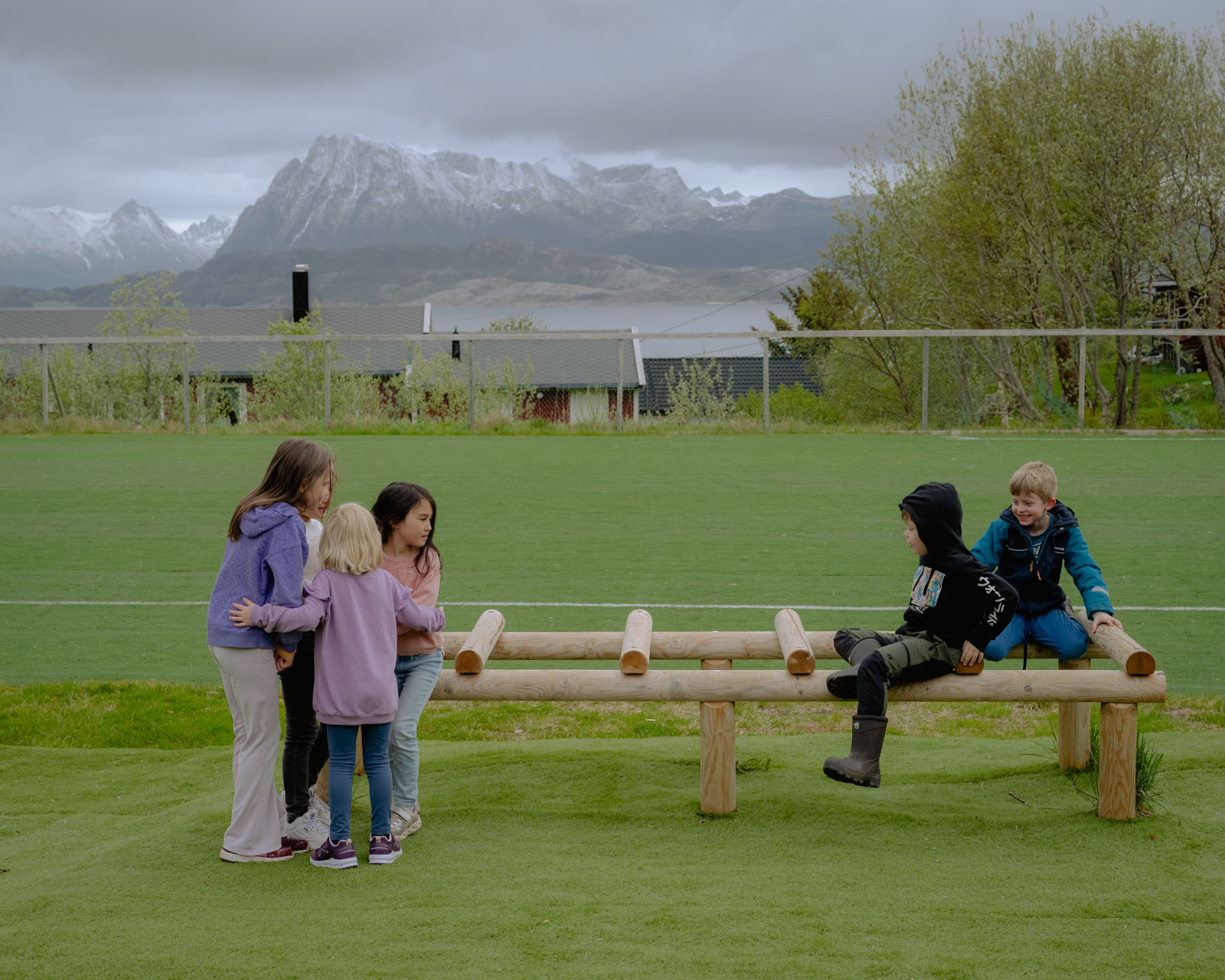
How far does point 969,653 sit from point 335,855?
2.40 meters

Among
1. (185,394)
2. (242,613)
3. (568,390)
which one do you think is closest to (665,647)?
(242,613)

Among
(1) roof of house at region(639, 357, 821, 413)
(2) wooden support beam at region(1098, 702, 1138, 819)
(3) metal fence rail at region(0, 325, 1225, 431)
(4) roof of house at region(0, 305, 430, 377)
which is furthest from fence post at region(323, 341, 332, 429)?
(4) roof of house at region(0, 305, 430, 377)

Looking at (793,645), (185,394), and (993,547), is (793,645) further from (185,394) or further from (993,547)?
(185,394)

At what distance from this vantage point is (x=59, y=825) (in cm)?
450

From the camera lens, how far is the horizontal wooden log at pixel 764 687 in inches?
168

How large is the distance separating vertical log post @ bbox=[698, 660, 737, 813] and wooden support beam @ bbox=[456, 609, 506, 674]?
0.88 meters

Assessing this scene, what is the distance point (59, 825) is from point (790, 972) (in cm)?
299

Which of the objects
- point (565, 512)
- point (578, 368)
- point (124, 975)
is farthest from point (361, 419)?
point (578, 368)

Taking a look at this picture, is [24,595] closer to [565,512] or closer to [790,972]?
[565,512]

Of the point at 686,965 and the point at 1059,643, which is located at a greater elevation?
the point at 1059,643

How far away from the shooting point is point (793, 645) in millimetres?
4547

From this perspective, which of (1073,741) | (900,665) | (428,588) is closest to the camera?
(900,665)

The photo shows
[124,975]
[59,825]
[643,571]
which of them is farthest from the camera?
[643,571]

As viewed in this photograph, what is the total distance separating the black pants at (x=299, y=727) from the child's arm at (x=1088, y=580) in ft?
9.66
